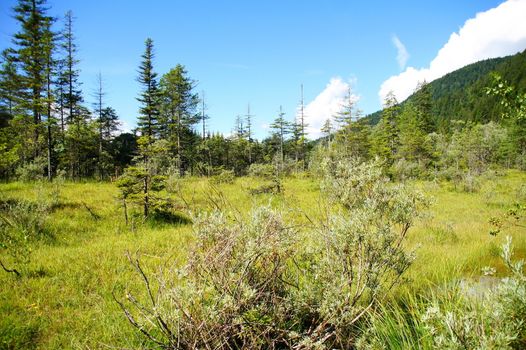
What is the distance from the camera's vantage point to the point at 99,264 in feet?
19.8

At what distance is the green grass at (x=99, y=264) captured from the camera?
3658 mm

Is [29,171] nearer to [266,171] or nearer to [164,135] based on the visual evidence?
[266,171]

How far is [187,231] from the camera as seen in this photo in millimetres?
8672

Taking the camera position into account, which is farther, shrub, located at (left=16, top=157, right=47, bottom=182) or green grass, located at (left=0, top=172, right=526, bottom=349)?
shrub, located at (left=16, top=157, right=47, bottom=182)

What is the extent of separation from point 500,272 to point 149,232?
8.86 metres

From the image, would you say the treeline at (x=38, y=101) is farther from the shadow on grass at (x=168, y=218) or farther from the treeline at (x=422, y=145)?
the treeline at (x=422, y=145)

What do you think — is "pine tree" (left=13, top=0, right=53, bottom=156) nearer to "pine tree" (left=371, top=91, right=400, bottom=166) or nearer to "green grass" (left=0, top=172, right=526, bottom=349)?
"green grass" (left=0, top=172, right=526, bottom=349)

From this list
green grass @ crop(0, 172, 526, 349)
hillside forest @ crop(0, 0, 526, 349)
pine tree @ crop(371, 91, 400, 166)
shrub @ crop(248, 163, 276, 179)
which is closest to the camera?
hillside forest @ crop(0, 0, 526, 349)

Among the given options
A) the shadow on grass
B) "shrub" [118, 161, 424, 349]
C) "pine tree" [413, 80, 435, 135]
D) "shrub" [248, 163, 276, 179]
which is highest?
"pine tree" [413, 80, 435, 135]

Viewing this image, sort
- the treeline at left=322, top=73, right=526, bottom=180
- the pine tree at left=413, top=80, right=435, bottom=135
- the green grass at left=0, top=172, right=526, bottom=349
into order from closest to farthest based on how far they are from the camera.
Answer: the green grass at left=0, top=172, right=526, bottom=349 < the treeline at left=322, top=73, right=526, bottom=180 < the pine tree at left=413, top=80, right=435, bottom=135

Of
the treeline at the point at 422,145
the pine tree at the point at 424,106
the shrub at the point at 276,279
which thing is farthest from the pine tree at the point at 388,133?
the shrub at the point at 276,279

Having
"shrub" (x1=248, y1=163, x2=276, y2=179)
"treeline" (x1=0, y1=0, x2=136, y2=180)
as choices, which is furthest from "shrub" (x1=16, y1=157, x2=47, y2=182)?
"shrub" (x1=248, y1=163, x2=276, y2=179)

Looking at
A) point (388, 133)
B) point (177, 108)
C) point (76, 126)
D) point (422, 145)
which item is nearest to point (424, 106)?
point (388, 133)

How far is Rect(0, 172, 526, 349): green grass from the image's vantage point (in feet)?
12.0
